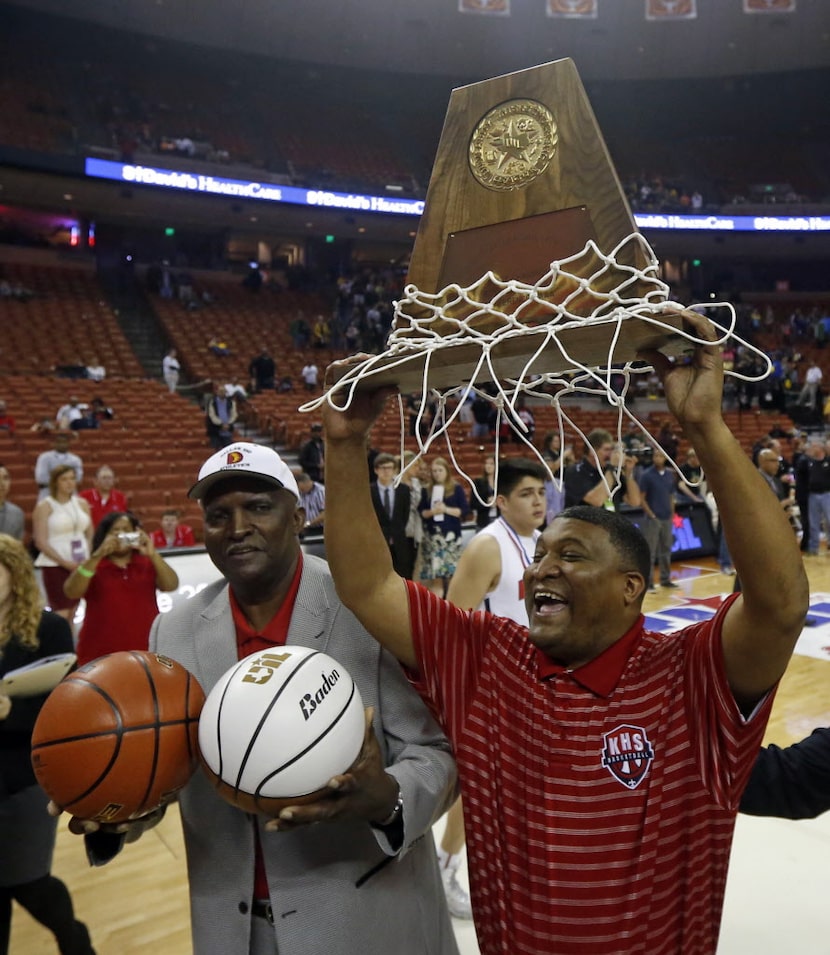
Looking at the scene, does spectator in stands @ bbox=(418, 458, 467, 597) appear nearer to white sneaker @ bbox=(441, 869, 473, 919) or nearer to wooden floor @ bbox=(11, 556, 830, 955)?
wooden floor @ bbox=(11, 556, 830, 955)

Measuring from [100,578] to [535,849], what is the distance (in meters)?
3.06

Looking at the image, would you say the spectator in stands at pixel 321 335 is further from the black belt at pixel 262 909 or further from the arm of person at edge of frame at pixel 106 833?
the black belt at pixel 262 909

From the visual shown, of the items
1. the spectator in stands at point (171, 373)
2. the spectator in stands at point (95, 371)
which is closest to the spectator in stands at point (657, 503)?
the spectator in stands at point (171, 373)

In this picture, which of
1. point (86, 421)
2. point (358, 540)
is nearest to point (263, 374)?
point (86, 421)

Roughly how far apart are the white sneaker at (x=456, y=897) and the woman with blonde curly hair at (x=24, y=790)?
1.31 meters

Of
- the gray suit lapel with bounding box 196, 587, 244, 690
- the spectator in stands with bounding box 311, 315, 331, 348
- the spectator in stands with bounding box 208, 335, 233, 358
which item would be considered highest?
the spectator in stands with bounding box 311, 315, 331, 348

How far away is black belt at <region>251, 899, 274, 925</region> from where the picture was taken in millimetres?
1533

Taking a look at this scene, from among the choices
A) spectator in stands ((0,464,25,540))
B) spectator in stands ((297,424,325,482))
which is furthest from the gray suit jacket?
spectator in stands ((297,424,325,482))

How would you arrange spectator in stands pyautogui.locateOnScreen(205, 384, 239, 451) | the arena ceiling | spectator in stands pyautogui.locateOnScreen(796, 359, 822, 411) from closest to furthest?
1. spectator in stands pyautogui.locateOnScreen(205, 384, 239, 451)
2. spectator in stands pyautogui.locateOnScreen(796, 359, 822, 411)
3. the arena ceiling

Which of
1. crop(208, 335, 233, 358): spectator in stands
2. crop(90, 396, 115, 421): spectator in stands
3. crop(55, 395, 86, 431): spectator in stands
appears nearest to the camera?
crop(55, 395, 86, 431): spectator in stands

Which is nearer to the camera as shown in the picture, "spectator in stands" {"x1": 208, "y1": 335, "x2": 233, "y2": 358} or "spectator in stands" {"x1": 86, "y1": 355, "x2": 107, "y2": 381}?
"spectator in stands" {"x1": 86, "y1": 355, "x2": 107, "y2": 381}

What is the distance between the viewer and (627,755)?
4.67ft

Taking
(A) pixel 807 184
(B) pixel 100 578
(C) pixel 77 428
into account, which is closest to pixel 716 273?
(A) pixel 807 184

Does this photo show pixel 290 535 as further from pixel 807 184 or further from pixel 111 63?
pixel 807 184
